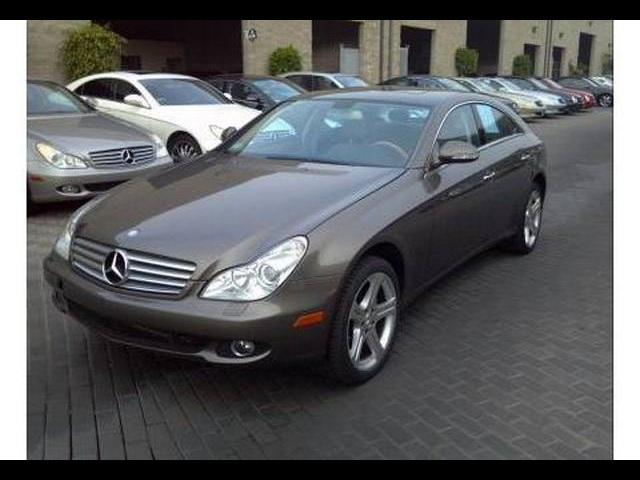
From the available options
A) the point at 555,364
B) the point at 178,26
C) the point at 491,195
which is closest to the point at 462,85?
the point at 178,26

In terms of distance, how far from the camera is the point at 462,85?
20.7 m

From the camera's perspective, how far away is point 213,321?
2932mm

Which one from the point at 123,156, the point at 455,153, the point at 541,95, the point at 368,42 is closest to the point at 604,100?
the point at 541,95

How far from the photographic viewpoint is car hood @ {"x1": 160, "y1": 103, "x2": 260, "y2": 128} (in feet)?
29.1

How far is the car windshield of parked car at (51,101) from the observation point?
300 inches

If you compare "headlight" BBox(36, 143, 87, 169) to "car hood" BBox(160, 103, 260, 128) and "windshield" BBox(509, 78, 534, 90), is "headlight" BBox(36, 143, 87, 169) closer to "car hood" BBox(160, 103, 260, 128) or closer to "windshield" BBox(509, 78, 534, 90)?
"car hood" BBox(160, 103, 260, 128)

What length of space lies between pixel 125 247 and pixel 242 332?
2.51 feet

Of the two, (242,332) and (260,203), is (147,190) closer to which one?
(260,203)

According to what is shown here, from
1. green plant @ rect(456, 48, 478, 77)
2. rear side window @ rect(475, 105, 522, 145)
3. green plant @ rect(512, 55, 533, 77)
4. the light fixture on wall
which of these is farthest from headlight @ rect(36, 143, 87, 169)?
green plant @ rect(512, 55, 533, 77)

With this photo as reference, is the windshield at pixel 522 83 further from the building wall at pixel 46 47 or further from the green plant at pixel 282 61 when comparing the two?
the building wall at pixel 46 47

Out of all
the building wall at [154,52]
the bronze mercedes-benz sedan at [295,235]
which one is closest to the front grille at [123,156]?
the bronze mercedes-benz sedan at [295,235]

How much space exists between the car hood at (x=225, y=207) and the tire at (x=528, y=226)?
7.48ft

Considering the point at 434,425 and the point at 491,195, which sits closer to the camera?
the point at 434,425
